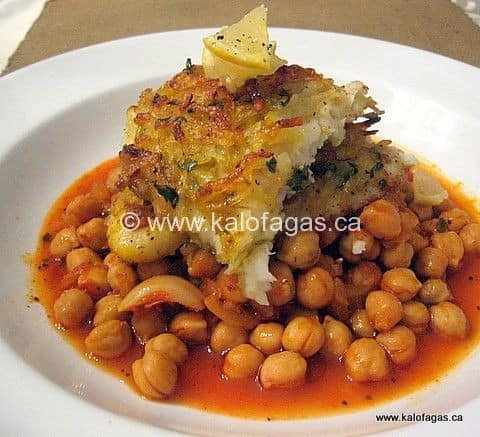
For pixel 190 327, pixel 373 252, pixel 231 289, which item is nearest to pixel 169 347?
pixel 190 327

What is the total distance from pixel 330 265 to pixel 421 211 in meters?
0.77

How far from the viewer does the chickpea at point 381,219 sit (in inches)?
108

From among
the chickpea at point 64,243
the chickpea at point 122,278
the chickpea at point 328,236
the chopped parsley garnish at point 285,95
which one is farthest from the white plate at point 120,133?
the chopped parsley garnish at point 285,95

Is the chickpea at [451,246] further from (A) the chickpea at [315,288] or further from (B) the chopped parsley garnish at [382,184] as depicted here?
(A) the chickpea at [315,288]

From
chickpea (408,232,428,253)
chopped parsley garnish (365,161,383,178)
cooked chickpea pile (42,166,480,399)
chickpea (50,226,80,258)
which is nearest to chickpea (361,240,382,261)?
cooked chickpea pile (42,166,480,399)

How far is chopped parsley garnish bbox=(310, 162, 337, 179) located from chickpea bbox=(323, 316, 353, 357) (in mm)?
710

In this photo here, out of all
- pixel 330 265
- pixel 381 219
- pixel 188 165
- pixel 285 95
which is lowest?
pixel 330 265

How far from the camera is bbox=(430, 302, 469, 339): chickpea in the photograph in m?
2.73

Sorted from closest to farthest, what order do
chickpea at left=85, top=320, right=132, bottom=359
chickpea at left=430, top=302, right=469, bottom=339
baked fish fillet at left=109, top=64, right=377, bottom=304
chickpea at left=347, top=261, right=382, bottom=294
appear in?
baked fish fillet at left=109, top=64, right=377, bottom=304 < chickpea at left=85, top=320, right=132, bottom=359 < chickpea at left=430, top=302, right=469, bottom=339 < chickpea at left=347, top=261, right=382, bottom=294

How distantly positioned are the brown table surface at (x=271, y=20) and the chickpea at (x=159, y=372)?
→ 3136mm

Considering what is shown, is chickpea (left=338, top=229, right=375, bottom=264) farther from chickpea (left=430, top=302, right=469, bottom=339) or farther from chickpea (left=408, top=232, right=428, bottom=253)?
chickpea (left=430, top=302, right=469, bottom=339)

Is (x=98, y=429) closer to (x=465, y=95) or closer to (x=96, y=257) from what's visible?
(x=96, y=257)

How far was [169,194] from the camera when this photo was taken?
8.64ft

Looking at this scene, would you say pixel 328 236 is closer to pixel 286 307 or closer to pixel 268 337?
pixel 286 307
